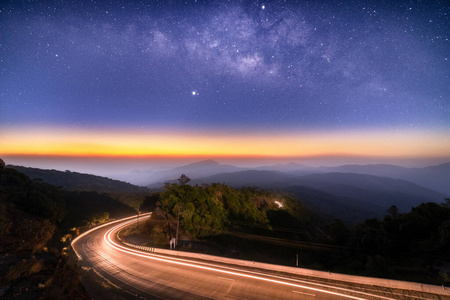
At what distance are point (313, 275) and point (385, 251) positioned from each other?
24.4 m

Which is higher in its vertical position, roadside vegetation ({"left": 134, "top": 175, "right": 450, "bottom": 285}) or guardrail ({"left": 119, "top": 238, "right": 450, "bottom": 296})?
guardrail ({"left": 119, "top": 238, "right": 450, "bottom": 296})

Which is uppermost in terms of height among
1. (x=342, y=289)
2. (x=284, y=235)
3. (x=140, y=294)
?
(x=342, y=289)

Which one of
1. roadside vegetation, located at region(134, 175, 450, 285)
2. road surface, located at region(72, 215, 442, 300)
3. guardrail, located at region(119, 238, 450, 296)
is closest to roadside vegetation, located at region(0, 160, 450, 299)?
roadside vegetation, located at region(134, 175, 450, 285)

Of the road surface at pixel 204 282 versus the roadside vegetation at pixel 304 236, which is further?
the roadside vegetation at pixel 304 236

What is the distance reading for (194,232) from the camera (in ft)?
139

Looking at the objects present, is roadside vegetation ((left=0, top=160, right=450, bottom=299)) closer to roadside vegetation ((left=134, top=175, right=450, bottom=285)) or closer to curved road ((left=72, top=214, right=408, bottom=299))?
roadside vegetation ((left=134, top=175, right=450, bottom=285))

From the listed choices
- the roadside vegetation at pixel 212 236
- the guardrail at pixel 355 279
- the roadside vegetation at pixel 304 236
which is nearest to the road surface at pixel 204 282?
the guardrail at pixel 355 279

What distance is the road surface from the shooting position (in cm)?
1231

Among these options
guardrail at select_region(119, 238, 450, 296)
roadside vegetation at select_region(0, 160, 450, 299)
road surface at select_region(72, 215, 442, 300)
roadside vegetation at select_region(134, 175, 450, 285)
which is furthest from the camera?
roadside vegetation at select_region(134, 175, 450, 285)

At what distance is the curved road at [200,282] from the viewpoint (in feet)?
40.6

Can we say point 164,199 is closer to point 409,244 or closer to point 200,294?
point 200,294

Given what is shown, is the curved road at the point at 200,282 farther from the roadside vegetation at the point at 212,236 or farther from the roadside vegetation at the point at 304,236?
the roadside vegetation at the point at 304,236

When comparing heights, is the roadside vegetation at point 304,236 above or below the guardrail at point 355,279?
below

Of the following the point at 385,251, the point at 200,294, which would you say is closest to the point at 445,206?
the point at 385,251
